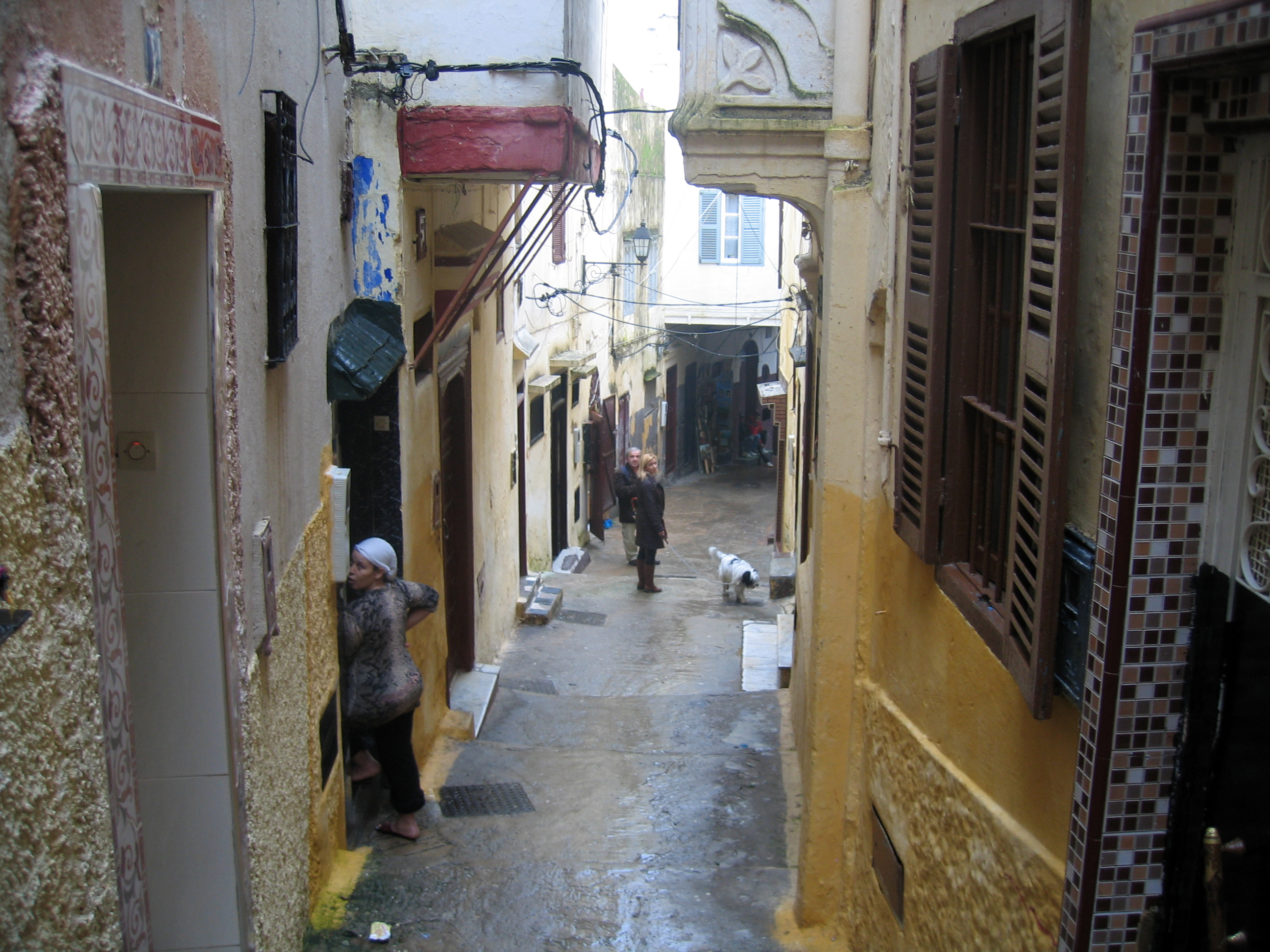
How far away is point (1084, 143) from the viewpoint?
2869 mm

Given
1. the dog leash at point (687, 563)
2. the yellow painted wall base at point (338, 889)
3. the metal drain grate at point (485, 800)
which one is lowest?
the dog leash at point (687, 563)

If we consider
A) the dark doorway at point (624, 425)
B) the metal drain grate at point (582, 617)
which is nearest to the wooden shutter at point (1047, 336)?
the metal drain grate at point (582, 617)

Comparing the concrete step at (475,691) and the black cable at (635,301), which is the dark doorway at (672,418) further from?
the concrete step at (475,691)

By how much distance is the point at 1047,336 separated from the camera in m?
2.97

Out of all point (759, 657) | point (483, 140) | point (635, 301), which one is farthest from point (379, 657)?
point (635, 301)

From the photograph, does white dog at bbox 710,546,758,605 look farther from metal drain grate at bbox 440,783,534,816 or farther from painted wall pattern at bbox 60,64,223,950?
painted wall pattern at bbox 60,64,223,950

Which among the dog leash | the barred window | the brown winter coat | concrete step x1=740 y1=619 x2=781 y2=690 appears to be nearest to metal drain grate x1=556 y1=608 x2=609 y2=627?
the brown winter coat

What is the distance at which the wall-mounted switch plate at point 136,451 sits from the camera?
3287mm

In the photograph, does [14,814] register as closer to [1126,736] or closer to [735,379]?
[1126,736]

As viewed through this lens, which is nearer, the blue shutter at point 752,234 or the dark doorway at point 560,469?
the dark doorway at point 560,469

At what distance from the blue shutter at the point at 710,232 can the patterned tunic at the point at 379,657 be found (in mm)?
21634

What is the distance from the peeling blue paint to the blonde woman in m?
8.73

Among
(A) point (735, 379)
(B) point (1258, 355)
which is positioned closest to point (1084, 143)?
(B) point (1258, 355)

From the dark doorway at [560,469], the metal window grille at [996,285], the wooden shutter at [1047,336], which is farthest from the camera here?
the dark doorway at [560,469]
